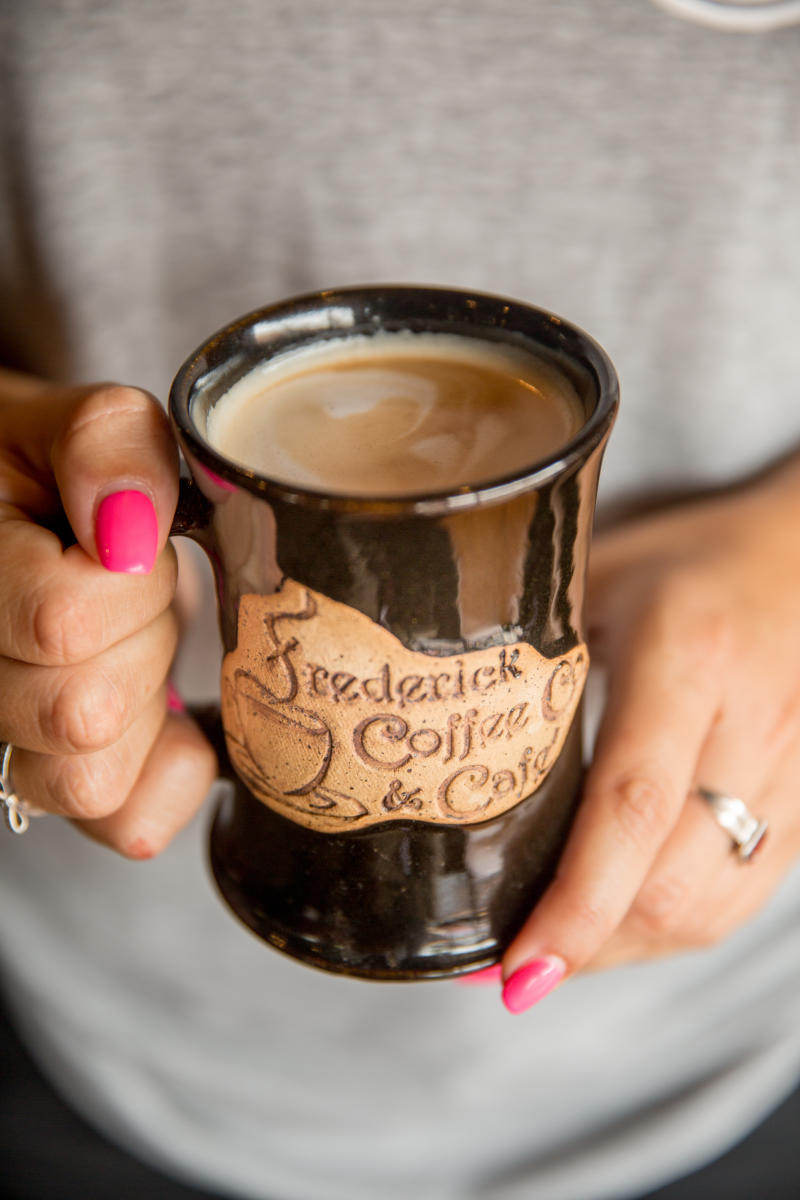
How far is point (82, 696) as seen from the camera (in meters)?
0.56

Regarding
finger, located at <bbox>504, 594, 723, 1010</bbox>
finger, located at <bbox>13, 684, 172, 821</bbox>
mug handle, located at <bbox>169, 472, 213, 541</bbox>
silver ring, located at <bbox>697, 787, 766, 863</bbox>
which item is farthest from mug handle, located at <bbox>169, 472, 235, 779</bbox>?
silver ring, located at <bbox>697, 787, 766, 863</bbox>

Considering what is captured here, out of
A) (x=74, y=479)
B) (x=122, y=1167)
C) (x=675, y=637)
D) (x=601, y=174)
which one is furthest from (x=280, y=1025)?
(x=601, y=174)

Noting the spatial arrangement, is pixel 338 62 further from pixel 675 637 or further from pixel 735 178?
pixel 675 637

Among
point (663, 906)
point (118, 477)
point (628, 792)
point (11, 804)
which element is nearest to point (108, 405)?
point (118, 477)

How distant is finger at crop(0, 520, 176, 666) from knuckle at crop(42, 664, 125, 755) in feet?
0.06

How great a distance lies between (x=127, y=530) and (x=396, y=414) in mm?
168

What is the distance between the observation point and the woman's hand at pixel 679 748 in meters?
0.62

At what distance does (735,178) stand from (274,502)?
605 mm

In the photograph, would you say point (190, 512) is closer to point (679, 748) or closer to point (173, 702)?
point (173, 702)

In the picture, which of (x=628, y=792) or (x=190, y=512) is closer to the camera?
(x=190, y=512)

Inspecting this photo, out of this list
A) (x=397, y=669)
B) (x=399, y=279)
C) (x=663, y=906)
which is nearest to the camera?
(x=397, y=669)

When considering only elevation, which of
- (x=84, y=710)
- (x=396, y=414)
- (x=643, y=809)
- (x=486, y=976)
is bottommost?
(x=486, y=976)

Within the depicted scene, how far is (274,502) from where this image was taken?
0.45 m

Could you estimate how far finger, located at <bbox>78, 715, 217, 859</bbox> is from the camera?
65 cm
